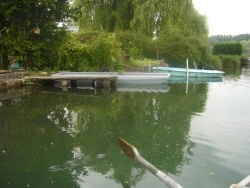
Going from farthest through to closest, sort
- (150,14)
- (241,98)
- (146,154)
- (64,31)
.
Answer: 1. (150,14)
2. (64,31)
3. (241,98)
4. (146,154)

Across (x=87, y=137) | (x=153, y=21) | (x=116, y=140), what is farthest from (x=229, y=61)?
(x=87, y=137)

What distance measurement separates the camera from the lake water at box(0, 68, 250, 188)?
198 inches

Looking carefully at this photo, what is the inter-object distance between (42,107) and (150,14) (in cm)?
1480

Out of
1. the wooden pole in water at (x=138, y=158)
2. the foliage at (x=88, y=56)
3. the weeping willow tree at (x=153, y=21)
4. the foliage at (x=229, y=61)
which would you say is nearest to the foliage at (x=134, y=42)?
the weeping willow tree at (x=153, y=21)

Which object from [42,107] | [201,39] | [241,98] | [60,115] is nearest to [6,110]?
[42,107]

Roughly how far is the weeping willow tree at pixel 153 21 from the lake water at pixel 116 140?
11989 mm

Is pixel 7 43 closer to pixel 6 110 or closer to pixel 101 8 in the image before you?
pixel 6 110

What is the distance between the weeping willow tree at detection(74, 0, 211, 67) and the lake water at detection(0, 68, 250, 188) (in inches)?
472

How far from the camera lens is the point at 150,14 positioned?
22.5 meters

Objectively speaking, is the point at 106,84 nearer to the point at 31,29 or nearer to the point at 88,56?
the point at 88,56

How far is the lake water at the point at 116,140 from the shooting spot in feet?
16.5

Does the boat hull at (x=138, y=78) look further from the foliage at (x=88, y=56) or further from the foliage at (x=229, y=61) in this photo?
the foliage at (x=229, y=61)

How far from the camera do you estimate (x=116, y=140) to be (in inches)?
271

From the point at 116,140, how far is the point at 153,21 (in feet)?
58.6
